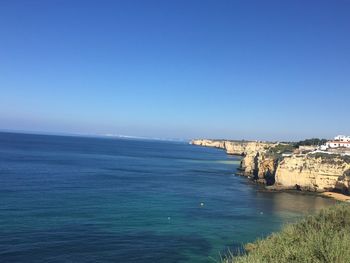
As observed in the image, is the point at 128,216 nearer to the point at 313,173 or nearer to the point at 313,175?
the point at 313,173

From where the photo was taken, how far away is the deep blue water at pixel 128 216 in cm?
3075

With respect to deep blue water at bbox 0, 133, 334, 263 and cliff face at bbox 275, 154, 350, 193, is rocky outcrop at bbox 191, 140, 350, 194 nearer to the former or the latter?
cliff face at bbox 275, 154, 350, 193

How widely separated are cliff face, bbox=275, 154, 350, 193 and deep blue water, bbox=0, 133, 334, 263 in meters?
6.19

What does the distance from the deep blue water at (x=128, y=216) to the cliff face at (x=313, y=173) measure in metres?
6.19

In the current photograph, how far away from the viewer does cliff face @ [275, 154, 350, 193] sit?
221ft

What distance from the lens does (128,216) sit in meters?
42.8

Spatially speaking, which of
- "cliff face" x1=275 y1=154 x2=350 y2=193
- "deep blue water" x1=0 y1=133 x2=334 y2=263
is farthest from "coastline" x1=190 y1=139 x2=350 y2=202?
"deep blue water" x1=0 y1=133 x2=334 y2=263

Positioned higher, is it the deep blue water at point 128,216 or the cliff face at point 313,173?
the cliff face at point 313,173

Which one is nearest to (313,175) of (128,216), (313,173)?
(313,173)

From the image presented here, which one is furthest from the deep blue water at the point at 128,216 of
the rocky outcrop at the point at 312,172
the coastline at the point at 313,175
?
the rocky outcrop at the point at 312,172

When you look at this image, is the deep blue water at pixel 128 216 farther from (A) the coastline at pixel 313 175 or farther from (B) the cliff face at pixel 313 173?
(B) the cliff face at pixel 313 173

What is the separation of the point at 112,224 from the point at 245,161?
7154 centimetres

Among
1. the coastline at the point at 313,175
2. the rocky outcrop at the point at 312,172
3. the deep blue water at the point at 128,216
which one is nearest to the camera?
the deep blue water at the point at 128,216

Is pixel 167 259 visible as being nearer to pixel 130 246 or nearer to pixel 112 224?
pixel 130 246
